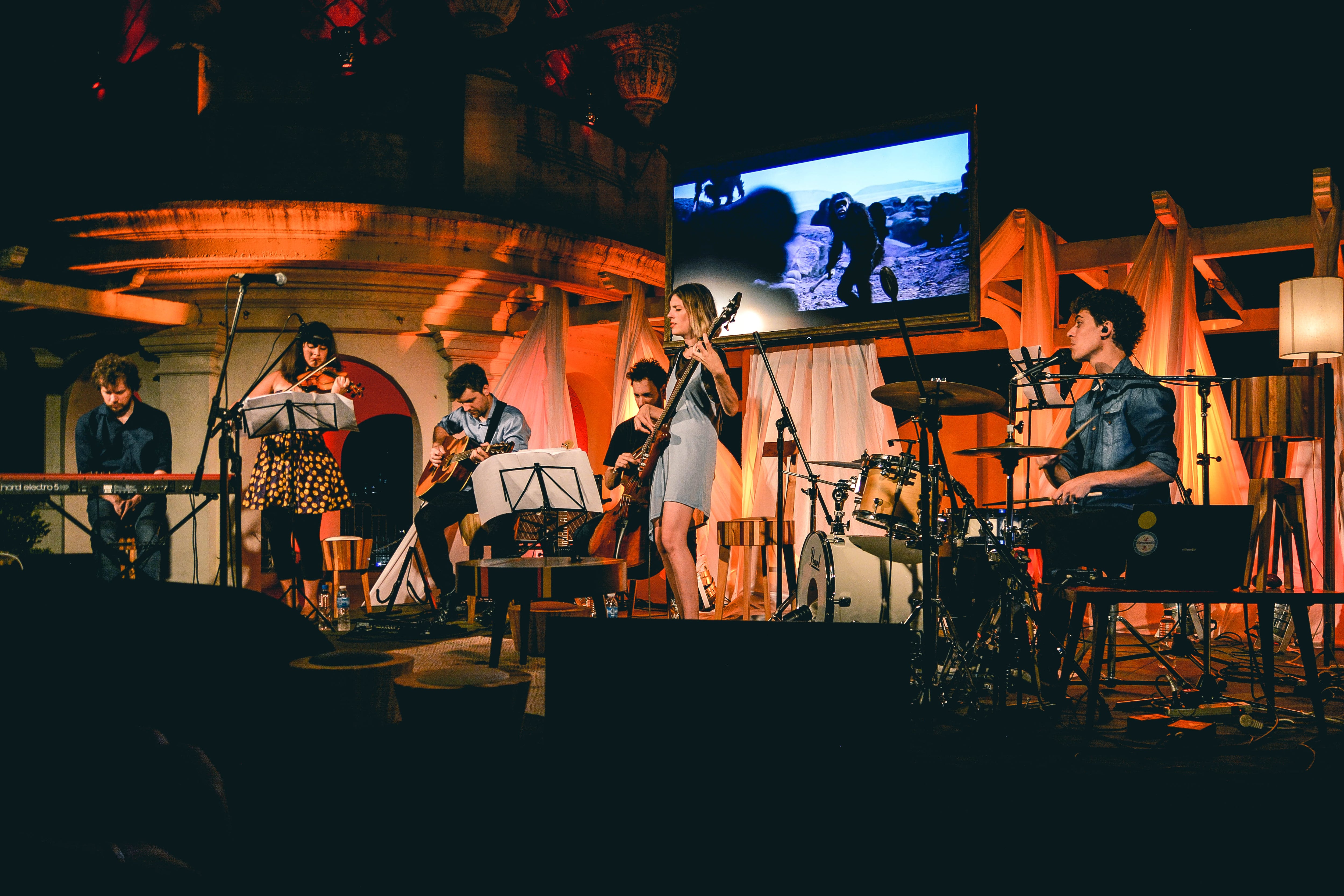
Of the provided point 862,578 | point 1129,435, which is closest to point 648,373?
point 862,578

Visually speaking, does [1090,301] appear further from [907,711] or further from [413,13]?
[413,13]

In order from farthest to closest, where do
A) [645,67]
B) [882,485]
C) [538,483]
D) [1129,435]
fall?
[645,67] < [538,483] < [882,485] < [1129,435]

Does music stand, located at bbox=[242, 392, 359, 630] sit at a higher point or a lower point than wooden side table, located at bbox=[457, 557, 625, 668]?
higher

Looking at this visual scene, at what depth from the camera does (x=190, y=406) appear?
9.66m

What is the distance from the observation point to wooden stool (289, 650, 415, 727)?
236 cm

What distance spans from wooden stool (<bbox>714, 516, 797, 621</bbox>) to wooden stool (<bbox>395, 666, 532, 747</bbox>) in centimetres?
365

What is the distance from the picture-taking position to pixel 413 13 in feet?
33.7

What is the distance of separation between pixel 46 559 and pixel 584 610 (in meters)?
2.84

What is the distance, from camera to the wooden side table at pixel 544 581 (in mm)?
4914

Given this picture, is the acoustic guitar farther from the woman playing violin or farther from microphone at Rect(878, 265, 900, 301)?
microphone at Rect(878, 265, 900, 301)

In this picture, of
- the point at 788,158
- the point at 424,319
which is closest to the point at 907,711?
the point at 788,158

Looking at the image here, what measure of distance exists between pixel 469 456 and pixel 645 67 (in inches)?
249

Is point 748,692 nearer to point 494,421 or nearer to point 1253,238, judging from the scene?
point 494,421

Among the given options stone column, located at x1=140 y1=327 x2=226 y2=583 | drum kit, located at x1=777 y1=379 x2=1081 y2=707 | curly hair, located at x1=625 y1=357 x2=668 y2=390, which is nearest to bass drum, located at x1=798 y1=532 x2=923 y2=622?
drum kit, located at x1=777 y1=379 x2=1081 y2=707
